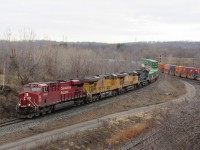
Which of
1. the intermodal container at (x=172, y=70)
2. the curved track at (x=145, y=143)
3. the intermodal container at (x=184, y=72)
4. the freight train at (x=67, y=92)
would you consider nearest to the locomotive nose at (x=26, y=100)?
the freight train at (x=67, y=92)

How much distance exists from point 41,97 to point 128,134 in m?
9.63

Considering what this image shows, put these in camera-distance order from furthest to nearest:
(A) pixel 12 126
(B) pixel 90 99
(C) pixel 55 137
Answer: (B) pixel 90 99, (A) pixel 12 126, (C) pixel 55 137

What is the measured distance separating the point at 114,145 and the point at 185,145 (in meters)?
8.77

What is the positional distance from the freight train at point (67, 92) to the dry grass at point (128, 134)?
8.76m

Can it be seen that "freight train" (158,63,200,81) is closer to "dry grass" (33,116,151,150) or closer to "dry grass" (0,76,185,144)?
"dry grass" (0,76,185,144)

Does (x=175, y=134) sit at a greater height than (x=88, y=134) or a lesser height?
greater

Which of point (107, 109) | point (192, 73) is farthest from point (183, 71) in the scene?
point (107, 109)

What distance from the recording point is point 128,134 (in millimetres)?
26562

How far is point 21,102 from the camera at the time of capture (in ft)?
98.5

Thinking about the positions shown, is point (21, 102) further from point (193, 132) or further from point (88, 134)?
point (193, 132)

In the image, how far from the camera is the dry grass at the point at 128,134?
81.0 feet

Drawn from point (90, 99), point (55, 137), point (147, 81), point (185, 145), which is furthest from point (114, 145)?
point (147, 81)

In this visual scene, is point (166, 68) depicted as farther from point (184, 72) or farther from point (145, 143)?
point (145, 143)

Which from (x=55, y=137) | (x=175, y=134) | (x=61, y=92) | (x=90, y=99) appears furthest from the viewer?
(x=90, y=99)
